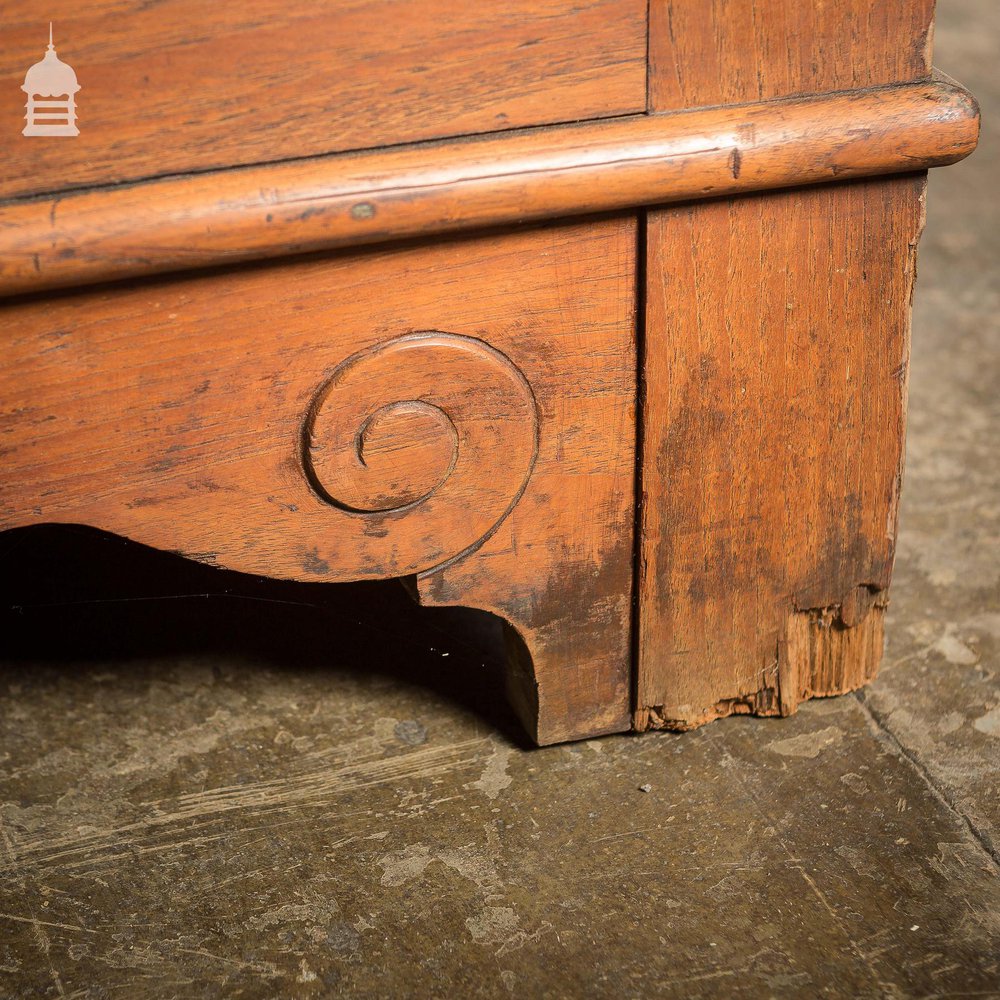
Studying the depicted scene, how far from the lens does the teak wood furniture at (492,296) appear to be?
109 centimetres

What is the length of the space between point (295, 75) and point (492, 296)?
27cm

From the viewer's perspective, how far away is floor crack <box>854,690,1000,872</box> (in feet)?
4.45

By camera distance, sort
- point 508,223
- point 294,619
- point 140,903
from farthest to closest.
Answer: point 294,619 → point 140,903 → point 508,223

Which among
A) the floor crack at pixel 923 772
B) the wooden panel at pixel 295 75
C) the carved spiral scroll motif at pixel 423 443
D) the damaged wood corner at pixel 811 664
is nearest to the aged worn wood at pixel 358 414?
the carved spiral scroll motif at pixel 423 443

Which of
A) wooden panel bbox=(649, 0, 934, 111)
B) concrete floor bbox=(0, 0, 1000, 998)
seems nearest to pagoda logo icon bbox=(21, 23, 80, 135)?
wooden panel bbox=(649, 0, 934, 111)

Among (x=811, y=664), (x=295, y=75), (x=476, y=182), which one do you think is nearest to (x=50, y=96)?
(x=295, y=75)

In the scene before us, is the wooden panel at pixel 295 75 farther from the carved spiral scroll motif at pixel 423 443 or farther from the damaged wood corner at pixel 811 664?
the damaged wood corner at pixel 811 664

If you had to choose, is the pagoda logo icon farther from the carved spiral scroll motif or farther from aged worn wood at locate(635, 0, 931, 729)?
aged worn wood at locate(635, 0, 931, 729)

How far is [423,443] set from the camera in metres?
1.27

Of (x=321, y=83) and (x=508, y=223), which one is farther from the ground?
(x=321, y=83)

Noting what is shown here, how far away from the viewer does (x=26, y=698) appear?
5.27 feet

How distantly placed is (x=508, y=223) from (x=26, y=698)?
0.89 meters

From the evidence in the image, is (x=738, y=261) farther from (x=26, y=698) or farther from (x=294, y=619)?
(x=26, y=698)

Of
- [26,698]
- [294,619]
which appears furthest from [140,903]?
[294,619]
